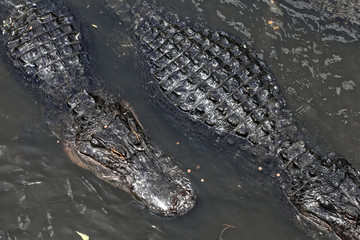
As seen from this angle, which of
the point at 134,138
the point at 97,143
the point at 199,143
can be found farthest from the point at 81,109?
the point at 199,143

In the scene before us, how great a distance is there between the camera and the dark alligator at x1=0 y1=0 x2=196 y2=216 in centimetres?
534

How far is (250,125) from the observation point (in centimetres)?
562

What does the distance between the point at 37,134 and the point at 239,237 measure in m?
3.24

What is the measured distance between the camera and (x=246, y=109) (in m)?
5.66

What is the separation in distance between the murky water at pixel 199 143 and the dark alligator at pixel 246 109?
1.25ft

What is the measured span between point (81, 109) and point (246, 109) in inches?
92.4

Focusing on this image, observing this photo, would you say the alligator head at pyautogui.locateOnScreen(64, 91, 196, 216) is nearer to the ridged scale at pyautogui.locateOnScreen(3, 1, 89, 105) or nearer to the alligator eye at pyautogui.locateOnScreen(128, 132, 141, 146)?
the alligator eye at pyautogui.locateOnScreen(128, 132, 141, 146)

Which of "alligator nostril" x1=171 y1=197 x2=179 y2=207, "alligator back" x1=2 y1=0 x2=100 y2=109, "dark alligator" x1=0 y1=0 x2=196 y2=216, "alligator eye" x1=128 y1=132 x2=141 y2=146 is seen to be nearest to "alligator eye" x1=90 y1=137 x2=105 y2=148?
"dark alligator" x1=0 y1=0 x2=196 y2=216

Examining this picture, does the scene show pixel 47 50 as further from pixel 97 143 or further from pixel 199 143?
pixel 199 143

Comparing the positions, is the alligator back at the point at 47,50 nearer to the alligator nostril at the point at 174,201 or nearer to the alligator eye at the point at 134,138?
the alligator eye at the point at 134,138

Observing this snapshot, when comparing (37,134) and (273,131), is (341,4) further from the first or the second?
(37,134)

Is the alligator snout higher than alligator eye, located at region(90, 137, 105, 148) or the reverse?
the reverse

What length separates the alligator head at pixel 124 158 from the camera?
520 centimetres

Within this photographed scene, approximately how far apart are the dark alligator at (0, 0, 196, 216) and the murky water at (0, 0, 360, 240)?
254 millimetres
